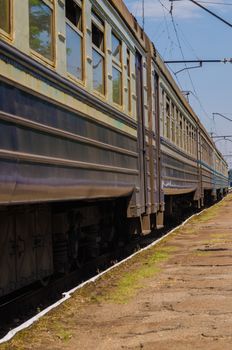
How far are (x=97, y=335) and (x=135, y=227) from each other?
4818 mm

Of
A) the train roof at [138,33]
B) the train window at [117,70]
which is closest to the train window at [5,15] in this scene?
the train roof at [138,33]

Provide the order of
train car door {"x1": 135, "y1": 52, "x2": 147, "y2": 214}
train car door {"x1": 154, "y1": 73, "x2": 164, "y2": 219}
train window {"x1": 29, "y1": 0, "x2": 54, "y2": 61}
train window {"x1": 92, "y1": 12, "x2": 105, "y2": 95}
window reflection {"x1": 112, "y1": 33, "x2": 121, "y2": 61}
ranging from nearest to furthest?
train window {"x1": 29, "y1": 0, "x2": 54, "y2": 61} < train window {"x1": 92, "y1": 12, "x2": 105, "y2": 95} < window reflection {"x1": 112, "y1": 33, "x2": 121, "y2": 61} < train car door {"x1": 135, "y1": 52, "x2": 147, "y2": 214} < train car door {"x1": 154, "y1": 73, "x2": 164, "y2": 219}

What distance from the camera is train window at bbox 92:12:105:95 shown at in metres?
7.10

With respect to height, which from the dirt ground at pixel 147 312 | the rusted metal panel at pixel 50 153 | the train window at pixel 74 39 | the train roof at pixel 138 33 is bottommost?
the dirt ground at pixel 147 312

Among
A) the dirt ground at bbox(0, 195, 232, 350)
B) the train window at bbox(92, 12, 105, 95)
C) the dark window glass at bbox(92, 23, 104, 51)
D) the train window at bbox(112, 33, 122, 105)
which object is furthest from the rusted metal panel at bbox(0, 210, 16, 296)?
the train window at bbox(112, 33, 122, 105)

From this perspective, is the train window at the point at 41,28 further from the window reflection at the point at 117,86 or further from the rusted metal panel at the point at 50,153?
the window reflection at the point at 117,86

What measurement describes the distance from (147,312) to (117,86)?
131 inches

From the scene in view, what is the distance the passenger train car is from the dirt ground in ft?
1.85

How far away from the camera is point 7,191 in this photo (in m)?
4.33

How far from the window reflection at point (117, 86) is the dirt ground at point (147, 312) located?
2.24m

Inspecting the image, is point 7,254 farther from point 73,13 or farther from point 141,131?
point 141,131

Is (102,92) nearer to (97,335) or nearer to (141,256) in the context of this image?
(97,335)

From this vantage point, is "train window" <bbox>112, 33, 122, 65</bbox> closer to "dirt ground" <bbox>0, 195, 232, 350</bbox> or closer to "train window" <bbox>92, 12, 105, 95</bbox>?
"train window" <bbox>92, 12, 105, 95</bbox>

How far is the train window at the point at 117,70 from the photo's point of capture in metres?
8.05
